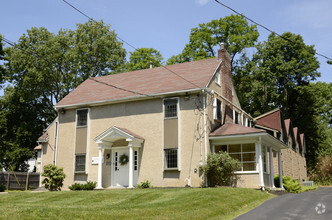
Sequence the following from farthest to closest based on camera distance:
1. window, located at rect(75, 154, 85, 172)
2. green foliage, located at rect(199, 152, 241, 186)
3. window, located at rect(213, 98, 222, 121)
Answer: window, located at rect(75, 154, 85, 172) < window, located at rect(213, 98, 222, 121) < green foliage, located at rect(199, 152, 241, 186)

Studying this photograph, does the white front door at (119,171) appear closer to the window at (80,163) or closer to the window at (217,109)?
the window at (80,163)

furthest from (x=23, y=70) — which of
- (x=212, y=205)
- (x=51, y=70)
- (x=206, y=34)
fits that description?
(x=212, y=205)

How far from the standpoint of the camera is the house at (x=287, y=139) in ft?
106

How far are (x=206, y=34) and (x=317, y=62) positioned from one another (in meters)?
13.9

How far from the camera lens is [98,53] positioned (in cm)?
4234

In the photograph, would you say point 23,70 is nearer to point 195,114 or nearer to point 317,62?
point 195,114

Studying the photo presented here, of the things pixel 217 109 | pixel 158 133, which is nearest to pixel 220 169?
pixel 158 133

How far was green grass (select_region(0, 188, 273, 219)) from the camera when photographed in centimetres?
1116

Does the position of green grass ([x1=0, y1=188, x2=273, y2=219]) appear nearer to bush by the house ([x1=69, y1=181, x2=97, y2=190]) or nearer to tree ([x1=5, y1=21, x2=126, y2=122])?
bush by the house ([x1=69, y1=181, x2=97, y2=190])

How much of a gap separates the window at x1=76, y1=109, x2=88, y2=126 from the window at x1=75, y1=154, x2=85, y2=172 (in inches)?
87.5

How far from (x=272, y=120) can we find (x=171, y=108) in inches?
568

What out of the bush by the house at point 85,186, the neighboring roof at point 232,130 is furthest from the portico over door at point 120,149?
the neighboring roof at point 232,130

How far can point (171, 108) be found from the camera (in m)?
21.8

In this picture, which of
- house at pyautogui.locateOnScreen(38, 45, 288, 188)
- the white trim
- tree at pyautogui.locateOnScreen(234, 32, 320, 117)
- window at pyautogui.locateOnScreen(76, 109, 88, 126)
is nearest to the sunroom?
house at pyautogui.locateOnScreen(38, 45, 288, 188)
